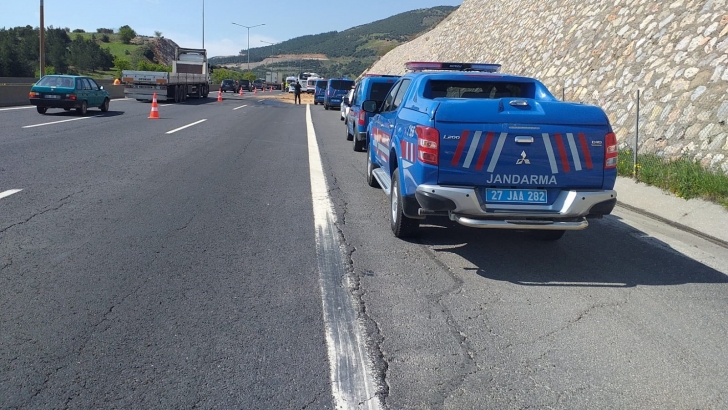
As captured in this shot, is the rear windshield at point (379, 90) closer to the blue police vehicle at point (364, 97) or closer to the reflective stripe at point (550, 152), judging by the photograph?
the blue police vehicle at point (364, 97)

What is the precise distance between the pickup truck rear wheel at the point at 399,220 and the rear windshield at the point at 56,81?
2026cm

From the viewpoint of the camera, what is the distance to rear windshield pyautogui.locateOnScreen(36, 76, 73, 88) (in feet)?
78.7

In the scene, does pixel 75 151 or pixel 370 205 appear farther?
pixel 75 151

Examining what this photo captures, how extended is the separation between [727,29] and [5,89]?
2708cm

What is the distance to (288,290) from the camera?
18.2 ft

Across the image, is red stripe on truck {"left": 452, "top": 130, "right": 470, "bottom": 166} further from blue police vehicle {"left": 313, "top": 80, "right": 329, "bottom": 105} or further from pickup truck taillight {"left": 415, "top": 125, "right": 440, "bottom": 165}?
blue police vehicle {"left": 313, "top": 80, "right": 329, "bottom": 105}

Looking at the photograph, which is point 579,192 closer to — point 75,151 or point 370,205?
point 370,205

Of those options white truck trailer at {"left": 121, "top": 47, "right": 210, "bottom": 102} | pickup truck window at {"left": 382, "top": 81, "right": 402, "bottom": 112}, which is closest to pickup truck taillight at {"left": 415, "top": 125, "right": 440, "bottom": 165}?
pickup truck window at {"left": 382, "top": 81, "right": 402, "bottom": 112}

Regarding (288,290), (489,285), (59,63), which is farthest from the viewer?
(59,63)

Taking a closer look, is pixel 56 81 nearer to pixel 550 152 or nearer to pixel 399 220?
pixel 399 220

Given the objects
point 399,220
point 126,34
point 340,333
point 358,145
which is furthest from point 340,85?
point 126,34

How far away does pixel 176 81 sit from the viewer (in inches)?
1535

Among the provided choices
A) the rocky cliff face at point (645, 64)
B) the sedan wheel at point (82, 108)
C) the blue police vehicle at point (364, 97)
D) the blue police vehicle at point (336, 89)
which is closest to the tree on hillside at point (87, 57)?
the blue police vehicle at point (336, 89)

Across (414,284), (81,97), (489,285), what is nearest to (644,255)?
(489,285)
